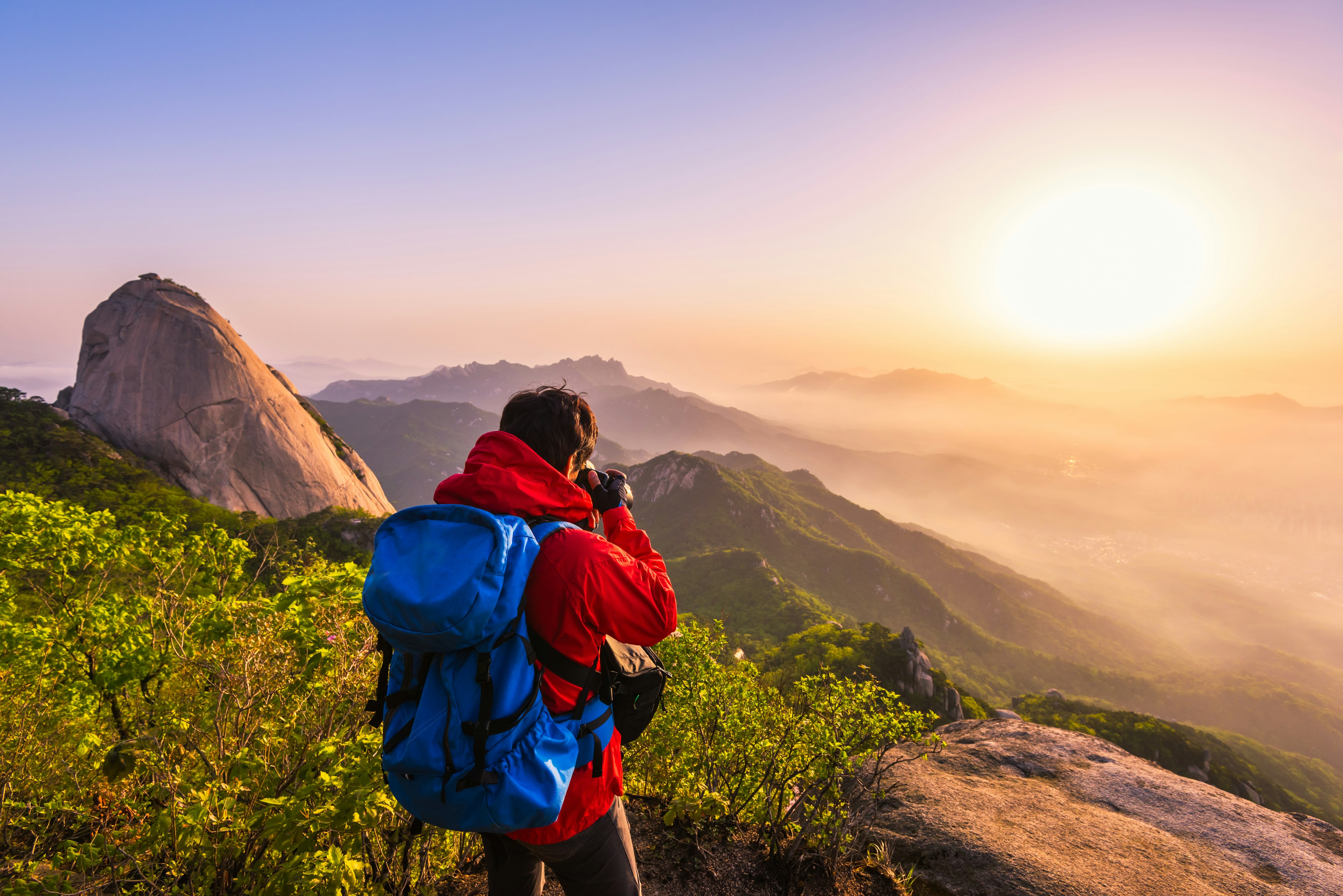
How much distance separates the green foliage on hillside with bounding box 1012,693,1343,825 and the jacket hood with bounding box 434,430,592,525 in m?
51.7

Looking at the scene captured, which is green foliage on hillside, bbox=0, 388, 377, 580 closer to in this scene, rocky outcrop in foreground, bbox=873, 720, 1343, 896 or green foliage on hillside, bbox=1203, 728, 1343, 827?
rocky outcrop in foreground, bbox=873, 720, 1343, 896

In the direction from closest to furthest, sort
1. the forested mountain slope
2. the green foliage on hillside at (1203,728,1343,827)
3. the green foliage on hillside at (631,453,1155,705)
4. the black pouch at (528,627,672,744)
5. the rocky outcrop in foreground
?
the black pouch at (528,627,672,744) < the rocky outcrop in foreground < the green foliage on hillside at (1203,728,1343,827) < the green foliage on hillside at (631,453,1155,705) < the forested mountain slope

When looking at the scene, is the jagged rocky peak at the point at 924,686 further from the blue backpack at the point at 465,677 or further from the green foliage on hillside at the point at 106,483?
the blue backpack at the point at 465,677

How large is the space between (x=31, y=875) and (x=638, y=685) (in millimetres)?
4993

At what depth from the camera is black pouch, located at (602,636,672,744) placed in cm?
282

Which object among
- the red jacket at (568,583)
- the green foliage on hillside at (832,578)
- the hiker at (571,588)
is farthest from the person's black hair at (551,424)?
the green foliage on hillside at (832,578)

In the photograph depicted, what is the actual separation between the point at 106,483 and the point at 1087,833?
158ft

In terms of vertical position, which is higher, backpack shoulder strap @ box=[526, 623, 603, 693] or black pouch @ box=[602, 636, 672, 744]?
backpack shoulder strap @ box=[526, 623, 603, 693]

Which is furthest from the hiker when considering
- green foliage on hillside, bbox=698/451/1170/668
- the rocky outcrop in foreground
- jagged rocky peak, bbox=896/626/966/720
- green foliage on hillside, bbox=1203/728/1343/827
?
green foliage on hillside, bbox=698/451/1170/668

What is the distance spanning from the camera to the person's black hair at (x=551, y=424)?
2.77 metres

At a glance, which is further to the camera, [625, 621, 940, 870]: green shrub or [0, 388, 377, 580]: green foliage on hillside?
[0, 388, 377, 580]: green foliage on hillside

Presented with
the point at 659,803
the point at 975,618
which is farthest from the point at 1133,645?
the point at 659,803

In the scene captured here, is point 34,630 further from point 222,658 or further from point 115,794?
point 222,658

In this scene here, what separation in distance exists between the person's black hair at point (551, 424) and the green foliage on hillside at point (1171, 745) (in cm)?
5168
